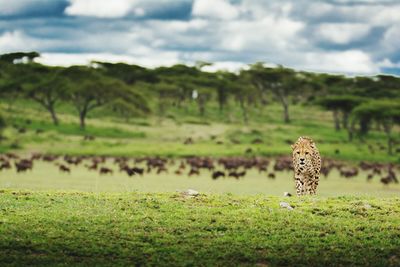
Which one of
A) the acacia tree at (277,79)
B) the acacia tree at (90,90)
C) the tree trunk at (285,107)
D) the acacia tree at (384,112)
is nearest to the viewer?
the acacia tree at (384,112)

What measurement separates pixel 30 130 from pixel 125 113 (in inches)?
459

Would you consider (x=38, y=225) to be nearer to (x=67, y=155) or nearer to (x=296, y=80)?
(x=67, y=155)

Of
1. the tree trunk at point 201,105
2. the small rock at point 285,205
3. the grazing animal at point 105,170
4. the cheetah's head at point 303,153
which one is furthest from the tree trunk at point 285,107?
the small rock at point 285,205

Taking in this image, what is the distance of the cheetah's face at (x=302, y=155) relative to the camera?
1477cm

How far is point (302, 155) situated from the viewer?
1477 centimetres

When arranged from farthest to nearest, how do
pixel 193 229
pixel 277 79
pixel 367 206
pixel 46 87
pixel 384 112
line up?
pixel 277 79 < pixel 46 87 < pixel 384 112 < pixel 367 206 < pixel 193 229

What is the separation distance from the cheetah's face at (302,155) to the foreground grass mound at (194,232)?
4.31ft

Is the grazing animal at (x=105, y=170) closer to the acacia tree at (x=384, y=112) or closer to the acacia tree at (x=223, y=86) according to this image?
the acacia tree at (x=384, y=112)

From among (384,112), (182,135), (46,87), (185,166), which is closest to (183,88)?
(182,135)

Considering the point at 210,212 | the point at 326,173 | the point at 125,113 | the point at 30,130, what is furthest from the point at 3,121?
the point at 210,212

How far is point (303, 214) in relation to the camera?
12.5 meters

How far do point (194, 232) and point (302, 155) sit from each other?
155 inches

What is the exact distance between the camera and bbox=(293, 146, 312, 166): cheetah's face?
48.4 ft

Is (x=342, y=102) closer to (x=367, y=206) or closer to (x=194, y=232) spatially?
(x=367, y=206)
